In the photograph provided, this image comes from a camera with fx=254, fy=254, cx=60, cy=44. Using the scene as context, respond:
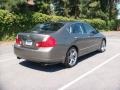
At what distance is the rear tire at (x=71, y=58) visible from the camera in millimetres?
8507

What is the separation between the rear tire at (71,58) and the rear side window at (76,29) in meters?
0.67

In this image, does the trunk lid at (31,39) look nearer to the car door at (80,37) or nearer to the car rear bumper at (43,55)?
the car rear bumper at (43,55)

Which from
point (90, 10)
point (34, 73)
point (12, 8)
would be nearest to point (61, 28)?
point (34, 73)

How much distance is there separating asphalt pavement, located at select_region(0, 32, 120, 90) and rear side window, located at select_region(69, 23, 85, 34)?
117 centimetres

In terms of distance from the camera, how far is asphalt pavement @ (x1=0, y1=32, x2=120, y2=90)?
6565mm

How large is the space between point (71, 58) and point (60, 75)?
128 cm

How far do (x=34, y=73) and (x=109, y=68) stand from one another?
8.73 ft

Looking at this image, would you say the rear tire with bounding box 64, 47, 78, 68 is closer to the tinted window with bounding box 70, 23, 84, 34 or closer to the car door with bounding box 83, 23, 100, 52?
the tinted window with bounding box 70, 23, 84, 34

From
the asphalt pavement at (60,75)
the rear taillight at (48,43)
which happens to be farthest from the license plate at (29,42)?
the asphalt pavement at (60,75)

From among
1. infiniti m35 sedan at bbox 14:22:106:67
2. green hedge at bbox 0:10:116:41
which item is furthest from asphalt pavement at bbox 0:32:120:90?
green hedge at bbox 0:10:116:41

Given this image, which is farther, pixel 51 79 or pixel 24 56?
pixel 24 56

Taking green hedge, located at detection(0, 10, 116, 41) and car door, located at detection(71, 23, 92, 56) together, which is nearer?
car door, located at detection(71, 23, 92, 56)

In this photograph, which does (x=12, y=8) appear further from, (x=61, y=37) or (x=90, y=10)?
(x=90, y=10)

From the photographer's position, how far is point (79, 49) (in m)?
9.25
